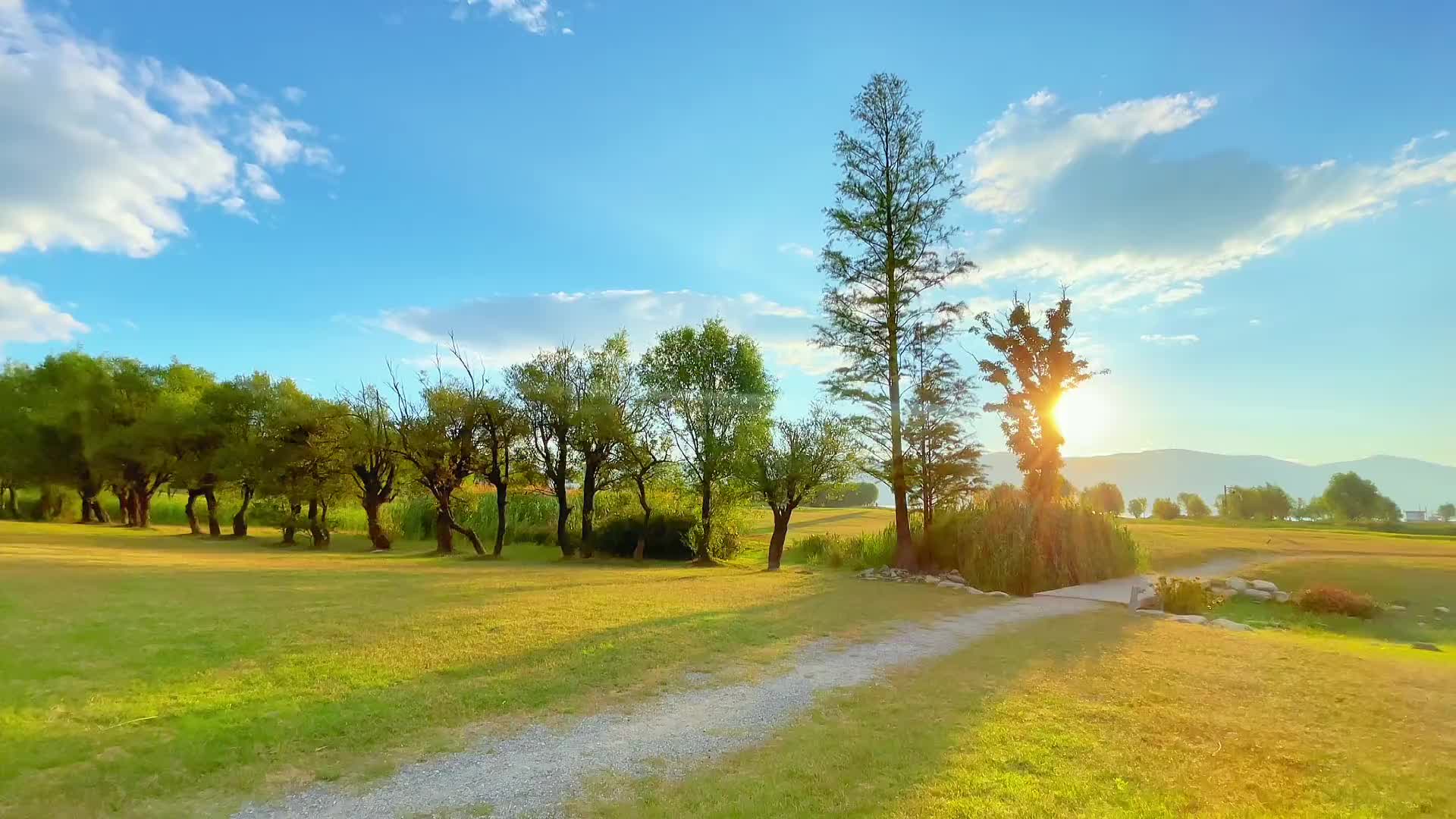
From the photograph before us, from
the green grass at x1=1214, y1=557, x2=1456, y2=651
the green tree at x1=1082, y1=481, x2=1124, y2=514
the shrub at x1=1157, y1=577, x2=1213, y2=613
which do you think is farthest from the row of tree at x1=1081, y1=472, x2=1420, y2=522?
the shrub at x1=1157, y1=577, x2=1213, y2=613

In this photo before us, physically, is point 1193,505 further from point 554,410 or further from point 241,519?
point 241,519

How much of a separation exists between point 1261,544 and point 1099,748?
119 feet

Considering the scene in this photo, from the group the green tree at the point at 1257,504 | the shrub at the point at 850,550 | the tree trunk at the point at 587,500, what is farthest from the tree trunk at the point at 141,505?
the green tree at the point at 1257,504

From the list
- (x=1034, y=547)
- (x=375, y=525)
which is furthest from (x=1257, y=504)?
(x=375, y=525)

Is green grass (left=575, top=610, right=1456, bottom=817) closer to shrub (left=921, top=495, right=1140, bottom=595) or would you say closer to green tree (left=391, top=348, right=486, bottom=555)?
shrub (left=921, top=495, right=1140, bottom=595)

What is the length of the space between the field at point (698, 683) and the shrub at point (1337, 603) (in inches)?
138

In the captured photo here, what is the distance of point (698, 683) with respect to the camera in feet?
24.3

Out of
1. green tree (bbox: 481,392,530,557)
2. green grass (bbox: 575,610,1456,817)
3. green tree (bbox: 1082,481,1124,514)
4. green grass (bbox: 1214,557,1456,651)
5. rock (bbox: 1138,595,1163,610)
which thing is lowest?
green grass (bbox: 1214,557,1456,651)

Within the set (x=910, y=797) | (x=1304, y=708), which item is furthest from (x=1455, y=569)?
(x=910, y=797)

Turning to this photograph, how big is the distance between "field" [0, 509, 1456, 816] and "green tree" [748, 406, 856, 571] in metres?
11.2

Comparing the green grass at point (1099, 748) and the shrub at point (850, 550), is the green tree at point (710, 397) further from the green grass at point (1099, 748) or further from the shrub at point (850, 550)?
the green grass at point (1099, 748)

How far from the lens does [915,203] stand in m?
23.1

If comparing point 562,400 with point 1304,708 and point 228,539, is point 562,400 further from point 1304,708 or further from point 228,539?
point 1304,708

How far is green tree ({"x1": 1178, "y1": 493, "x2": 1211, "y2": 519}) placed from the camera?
75375 millimetres
